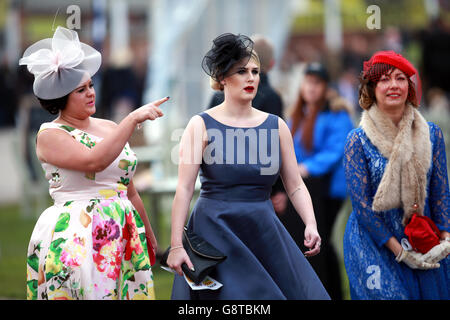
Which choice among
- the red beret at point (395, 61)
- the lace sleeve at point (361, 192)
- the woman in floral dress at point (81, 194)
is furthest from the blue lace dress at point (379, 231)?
the woman in floral dress at point (81, 194)

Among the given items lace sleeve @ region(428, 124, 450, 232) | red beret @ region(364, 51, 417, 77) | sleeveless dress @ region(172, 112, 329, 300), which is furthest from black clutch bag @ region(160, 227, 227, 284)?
red beret @ region(364, 51, 417, 77)

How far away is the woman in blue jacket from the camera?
7.19m

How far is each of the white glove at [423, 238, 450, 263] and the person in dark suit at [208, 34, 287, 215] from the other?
1436mm

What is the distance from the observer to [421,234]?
15.4 ft

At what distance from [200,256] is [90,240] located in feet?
1.92

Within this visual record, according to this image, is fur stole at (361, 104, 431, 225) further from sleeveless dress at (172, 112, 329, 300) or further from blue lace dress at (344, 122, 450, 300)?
sleeveless dress at (172, 112, 329, 300)

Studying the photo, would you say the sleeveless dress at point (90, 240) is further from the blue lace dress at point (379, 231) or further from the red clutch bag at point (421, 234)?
the red clutch bag at point (421, 234)

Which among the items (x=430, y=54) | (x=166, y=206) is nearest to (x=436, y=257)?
(x=166, y=206)

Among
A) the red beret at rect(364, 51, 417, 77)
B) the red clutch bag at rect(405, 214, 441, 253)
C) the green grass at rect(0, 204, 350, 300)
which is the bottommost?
the green grass at rect(0, 204, 350, 300)

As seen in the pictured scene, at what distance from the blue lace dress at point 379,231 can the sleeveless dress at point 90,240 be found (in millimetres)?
1241

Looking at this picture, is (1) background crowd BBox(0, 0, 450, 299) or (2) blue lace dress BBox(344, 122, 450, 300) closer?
(2) blue lace dress BBox(344, 122, 450, 300)

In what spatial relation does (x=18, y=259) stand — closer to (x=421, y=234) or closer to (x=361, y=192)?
(x=361, y=192)

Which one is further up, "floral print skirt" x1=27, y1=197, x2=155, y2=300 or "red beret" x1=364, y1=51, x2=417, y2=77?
"red beret" x1=364, y1=51, x2=417, y2=77

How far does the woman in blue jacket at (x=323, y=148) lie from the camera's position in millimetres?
7188
